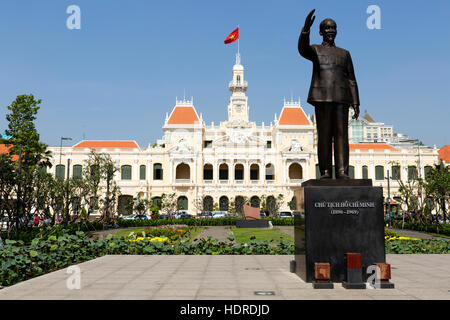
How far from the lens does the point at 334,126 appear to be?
29.3 feet

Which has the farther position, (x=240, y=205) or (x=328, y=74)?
(x=240, y=205)

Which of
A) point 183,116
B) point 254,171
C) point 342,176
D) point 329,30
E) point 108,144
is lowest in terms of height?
point 342,176

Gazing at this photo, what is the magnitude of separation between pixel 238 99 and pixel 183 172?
13.8 meters

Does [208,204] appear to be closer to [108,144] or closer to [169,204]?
[169,204]

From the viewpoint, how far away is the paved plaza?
22.4 ft

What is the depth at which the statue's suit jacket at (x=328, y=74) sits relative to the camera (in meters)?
8.75

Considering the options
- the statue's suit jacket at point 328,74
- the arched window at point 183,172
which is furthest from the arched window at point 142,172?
the statue's suit jacket at point 328,74

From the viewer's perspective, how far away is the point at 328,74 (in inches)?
346

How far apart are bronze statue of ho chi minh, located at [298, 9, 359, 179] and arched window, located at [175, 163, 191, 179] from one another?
166ft

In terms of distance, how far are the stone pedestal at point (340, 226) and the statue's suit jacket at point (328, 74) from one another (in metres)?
1.90

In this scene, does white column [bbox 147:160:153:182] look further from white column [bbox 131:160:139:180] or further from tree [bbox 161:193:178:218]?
tree [bbox 161:193:178:218]

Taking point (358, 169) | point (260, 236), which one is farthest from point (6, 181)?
point (358, 169)

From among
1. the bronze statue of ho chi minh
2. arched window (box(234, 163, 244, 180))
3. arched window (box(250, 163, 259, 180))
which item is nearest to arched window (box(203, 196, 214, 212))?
arched window (box(234, 163, 244, 180))
